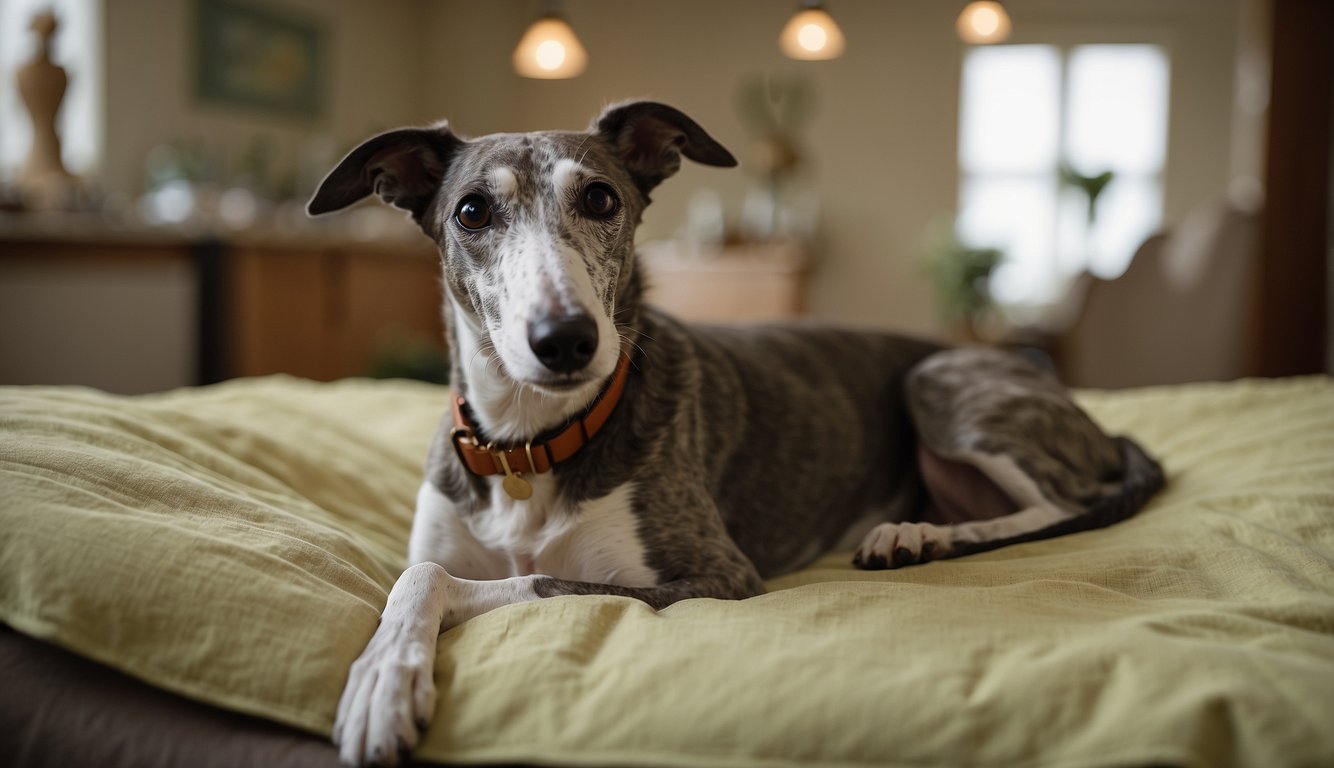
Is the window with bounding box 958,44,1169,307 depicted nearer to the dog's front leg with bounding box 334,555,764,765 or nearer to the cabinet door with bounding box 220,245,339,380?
the cabinet door with bounding box 220,245,339,380

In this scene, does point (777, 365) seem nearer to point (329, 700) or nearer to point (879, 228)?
point (329, 700)

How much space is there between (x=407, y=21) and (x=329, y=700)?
9.40 metres

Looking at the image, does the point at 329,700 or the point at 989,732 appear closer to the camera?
the point at 989,732

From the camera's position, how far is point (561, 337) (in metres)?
1.32

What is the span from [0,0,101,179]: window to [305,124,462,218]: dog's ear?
5.13 m

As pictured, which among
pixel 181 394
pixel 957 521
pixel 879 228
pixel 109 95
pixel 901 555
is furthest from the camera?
pixel 879 228

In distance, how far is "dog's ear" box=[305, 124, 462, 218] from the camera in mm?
1745

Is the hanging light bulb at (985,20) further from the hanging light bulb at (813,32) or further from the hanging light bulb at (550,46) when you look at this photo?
the hanging light bulb at (550,46)

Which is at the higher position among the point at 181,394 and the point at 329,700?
the point at 181,394

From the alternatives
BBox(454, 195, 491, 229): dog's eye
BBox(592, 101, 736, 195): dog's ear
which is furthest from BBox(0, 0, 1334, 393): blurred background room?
BBox(454, 195, 491, 229): dog's eye

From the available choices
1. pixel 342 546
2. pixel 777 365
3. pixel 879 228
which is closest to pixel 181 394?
pixel 342 546

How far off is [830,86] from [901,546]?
313 inches

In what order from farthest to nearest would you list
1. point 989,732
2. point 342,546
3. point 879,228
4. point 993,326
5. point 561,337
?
point 879,228, point 993,326, point 342,546, point 561,337, point 989,732

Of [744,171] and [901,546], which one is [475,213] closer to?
[901,546]
